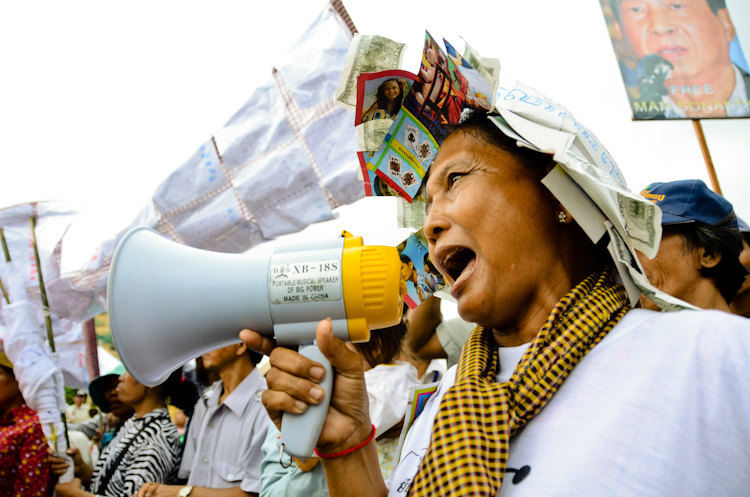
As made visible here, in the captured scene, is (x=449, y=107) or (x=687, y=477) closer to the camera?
(x=687, y=477)

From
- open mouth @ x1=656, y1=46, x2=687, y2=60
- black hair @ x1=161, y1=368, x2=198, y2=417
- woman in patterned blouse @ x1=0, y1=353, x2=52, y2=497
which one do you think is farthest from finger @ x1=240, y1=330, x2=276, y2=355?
open mouth @ x1=656, y1=46, x2=687, y2=60

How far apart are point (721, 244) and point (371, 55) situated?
1614 millimetres

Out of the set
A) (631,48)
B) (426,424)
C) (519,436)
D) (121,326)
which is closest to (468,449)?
(519,436)

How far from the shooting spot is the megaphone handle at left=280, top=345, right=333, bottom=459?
3.62 ft

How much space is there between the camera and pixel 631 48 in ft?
15.1

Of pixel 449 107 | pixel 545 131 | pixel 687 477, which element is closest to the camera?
pixel 687 477

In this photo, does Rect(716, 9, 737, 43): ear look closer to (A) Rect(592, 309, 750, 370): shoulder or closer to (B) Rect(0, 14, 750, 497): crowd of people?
(B) Rect(0, 14, 750, 497): crowd of people

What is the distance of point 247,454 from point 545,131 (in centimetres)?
248

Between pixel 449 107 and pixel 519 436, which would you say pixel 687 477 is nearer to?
pixel 519 436

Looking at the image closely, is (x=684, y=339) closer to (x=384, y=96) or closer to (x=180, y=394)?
(x=384, y=96)

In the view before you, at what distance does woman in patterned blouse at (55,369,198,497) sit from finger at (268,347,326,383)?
2292 mm

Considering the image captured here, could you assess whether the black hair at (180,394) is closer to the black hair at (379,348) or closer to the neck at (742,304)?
A: the black hair at (379,348)

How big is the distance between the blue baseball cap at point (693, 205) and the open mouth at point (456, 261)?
106cm

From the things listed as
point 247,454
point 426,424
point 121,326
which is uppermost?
point 121,326
